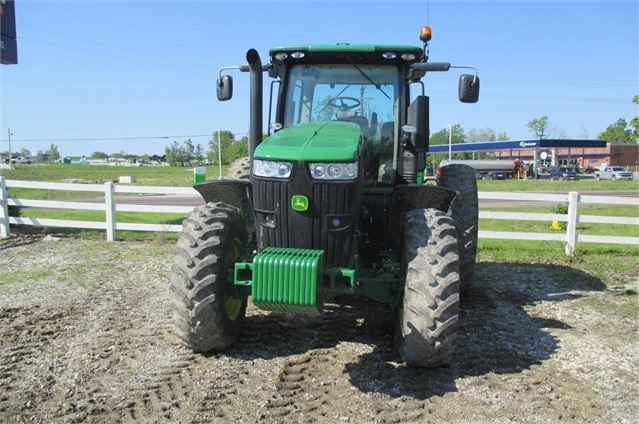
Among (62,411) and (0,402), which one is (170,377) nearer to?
(62,411)

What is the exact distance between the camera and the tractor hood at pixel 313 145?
167 inches

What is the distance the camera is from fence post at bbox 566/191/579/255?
9.71 meters

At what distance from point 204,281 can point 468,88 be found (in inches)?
123

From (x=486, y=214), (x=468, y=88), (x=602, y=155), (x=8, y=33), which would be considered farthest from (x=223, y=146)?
(x=468, y=88)

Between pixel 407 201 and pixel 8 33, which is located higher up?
pixel 8 33

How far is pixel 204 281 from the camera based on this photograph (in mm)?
4422

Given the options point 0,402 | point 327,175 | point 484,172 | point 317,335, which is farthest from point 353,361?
point 484,172

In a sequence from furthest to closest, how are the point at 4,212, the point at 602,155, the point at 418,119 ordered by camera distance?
the point at 602,155 → the point at 4,212 → the point at 418,119

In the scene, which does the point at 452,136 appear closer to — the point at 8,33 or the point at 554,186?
the point at 554,186

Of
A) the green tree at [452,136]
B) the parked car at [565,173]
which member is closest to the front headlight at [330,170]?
the parked car at [565,173]

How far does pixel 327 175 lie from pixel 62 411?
7.86 ft

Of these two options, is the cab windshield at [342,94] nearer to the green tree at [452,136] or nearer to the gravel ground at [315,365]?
the gravel ground at [315,365]

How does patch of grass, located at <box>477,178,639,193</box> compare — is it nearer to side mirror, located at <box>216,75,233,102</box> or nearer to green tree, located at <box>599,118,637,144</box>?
side mirror, located at <box>216,75,233,102</box>

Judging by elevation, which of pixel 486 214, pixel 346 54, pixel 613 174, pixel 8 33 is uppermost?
pixel 8 33
